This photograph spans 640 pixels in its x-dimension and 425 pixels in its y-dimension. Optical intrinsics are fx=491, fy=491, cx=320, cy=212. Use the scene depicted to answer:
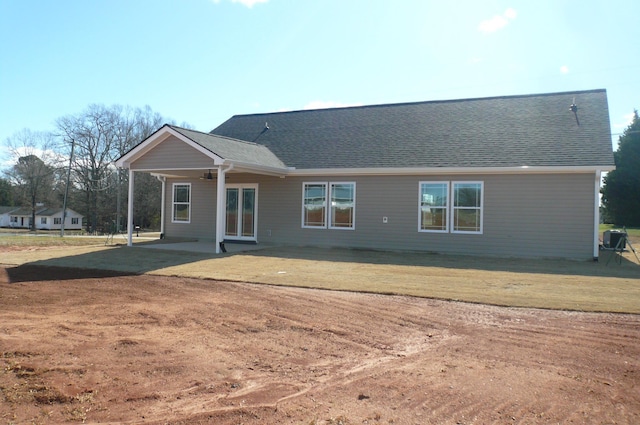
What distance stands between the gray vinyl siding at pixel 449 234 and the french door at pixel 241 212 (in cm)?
25

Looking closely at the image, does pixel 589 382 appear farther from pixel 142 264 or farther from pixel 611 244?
pixel 611 244

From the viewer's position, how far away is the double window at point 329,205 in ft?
55.0

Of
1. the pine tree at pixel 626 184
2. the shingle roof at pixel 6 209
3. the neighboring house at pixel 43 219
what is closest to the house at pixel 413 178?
the pine tree at pixel 626 184

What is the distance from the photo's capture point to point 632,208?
38188 mm

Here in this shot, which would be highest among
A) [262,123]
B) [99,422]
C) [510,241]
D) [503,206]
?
[262,123]

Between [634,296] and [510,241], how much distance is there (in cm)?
623

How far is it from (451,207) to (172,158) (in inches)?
350

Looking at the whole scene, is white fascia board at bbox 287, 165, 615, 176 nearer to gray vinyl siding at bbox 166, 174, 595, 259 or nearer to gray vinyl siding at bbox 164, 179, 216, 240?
gray vinyl siding at bbox 166, 174, 595, 259

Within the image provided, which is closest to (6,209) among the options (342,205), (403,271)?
(342,205)

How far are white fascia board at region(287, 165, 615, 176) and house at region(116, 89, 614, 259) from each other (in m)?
0.04

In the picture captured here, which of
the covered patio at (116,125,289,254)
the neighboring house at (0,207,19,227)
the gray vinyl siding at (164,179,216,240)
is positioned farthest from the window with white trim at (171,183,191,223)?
the neighboring house at (0,207,19,227)

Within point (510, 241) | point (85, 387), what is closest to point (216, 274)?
point (85, 387)

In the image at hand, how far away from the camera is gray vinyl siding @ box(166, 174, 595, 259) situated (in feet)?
46.3

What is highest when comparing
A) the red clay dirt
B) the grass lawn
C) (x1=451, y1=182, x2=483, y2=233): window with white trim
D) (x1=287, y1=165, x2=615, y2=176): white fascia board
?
(x1=287, y1=165, x2=615, y2=176): white fascia board
